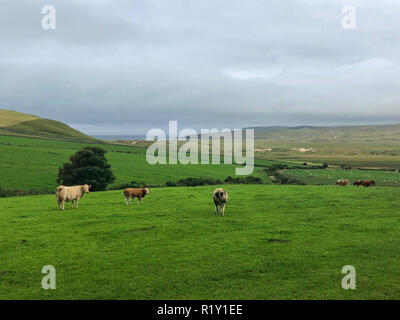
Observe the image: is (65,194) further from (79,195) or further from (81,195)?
(81,195)

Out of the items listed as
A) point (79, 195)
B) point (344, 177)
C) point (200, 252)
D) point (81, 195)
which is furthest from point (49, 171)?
point (344, 177)

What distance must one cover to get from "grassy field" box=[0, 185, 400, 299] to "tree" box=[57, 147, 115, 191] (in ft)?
72.0

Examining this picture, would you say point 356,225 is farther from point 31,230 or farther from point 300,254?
point 31,230

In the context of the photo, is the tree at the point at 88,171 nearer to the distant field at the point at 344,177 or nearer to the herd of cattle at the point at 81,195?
the herd of cattle at the point at 81,195

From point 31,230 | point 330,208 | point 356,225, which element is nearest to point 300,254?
point 356,225

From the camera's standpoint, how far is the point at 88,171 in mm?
46469

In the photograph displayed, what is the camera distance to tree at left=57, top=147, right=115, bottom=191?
1820 inches

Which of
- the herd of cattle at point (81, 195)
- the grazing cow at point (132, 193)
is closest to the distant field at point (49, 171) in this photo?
the herd of cattle at point (81, 195)

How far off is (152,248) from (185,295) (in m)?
4.79

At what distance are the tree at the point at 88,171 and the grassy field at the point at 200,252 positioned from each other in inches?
864

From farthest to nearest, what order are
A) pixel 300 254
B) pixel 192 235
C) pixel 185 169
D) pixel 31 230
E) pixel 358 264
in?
pixel 185 169, pixel 31 230, pixel 192 235, pixel 300 254, pixel 358 264

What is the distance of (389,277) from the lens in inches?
438

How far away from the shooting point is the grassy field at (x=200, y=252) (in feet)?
34.4
